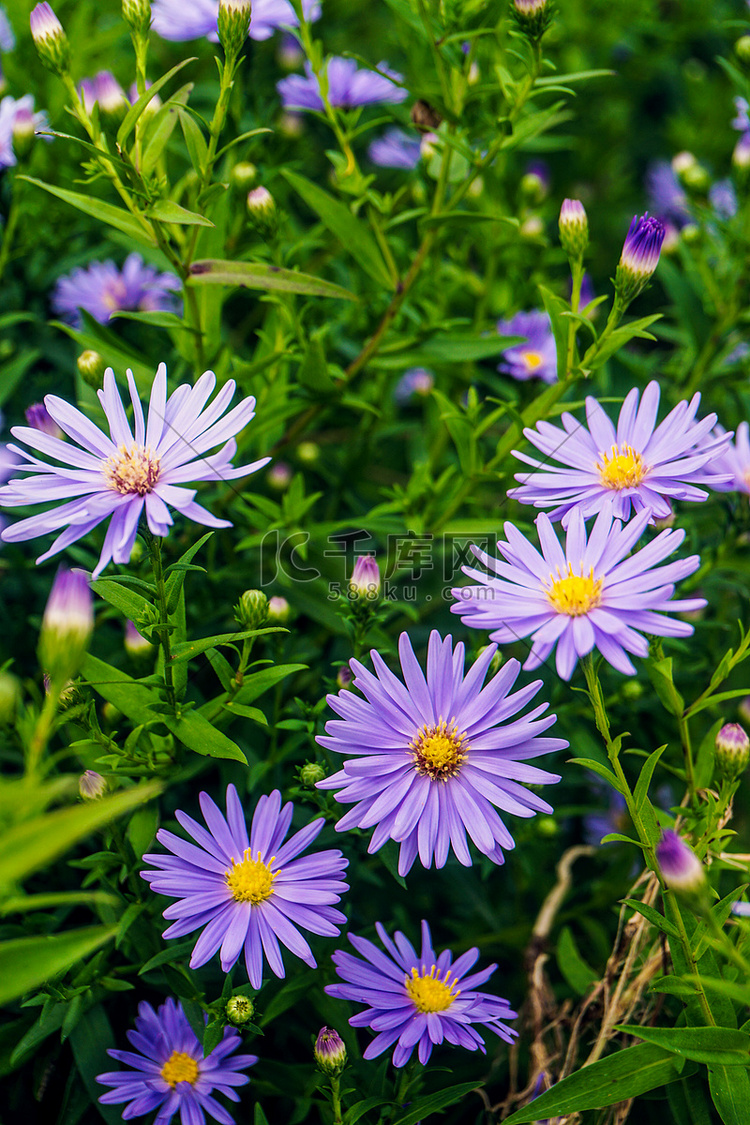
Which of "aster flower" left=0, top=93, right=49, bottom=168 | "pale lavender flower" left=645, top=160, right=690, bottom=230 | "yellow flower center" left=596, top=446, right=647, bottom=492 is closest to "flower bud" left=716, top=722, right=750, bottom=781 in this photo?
"yellow flower center" left=596, top=446, right=647, bottom=492

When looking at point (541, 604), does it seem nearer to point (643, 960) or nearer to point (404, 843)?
point (404, 843)

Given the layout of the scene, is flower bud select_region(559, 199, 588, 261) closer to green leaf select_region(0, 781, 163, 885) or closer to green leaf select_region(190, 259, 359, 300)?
green leaf select_region(190, 259, 359, 300)

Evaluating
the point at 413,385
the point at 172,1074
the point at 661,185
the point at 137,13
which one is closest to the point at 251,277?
the point at 137,13

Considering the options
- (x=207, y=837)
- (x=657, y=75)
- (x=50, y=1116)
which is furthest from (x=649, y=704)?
(x=657, y=75)

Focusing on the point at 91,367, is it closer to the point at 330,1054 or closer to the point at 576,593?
the point at 576,593

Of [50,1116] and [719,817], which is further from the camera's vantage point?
[50,1116]
